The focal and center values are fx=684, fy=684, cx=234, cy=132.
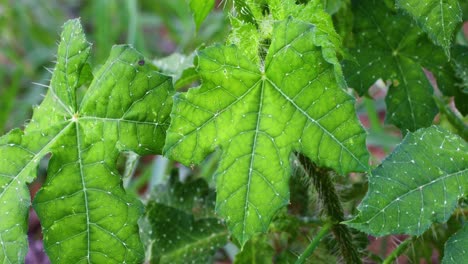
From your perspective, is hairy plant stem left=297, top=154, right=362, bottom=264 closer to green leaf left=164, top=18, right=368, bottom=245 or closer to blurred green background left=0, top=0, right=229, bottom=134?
green leaf left=164, top=18, right=368, bottom=245

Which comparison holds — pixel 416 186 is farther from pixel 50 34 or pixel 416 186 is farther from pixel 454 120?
pixel 50 34

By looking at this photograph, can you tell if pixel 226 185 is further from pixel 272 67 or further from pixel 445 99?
pixel 445 99

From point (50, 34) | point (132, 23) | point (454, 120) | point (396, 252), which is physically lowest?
point (50, 34)

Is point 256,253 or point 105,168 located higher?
point 105,168

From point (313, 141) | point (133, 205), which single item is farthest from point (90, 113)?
point (313, 141)

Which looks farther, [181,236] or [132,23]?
[132,23]

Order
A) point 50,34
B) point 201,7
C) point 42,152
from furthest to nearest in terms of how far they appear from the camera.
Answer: point 50,34, point 201,7, point 42,152

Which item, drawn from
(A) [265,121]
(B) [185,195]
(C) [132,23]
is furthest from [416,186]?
(C) [132,23]
